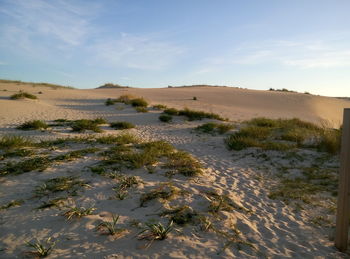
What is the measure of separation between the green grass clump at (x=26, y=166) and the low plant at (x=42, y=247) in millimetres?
2316

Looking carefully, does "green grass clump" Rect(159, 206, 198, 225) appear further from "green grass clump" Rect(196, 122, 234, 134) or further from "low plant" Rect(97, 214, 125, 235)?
"green grass clump" Rect(196, 122, 234, 134)

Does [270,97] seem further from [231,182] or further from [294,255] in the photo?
[294,255]

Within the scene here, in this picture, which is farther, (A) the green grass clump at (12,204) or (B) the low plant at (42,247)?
(A) the green grass clump at (12,204)

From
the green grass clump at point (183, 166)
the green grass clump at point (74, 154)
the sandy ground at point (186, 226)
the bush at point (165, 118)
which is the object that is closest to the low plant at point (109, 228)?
the sandy ground at point (186, 226)

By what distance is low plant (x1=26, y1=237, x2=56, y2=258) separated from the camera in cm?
270

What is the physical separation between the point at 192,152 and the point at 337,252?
4586 mm

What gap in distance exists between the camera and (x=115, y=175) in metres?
4.84

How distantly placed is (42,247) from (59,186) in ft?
5.18

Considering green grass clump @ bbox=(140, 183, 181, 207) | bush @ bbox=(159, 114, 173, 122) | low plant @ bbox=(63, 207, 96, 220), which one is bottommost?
low plant @ bbox=(63, 207, 96, 220)

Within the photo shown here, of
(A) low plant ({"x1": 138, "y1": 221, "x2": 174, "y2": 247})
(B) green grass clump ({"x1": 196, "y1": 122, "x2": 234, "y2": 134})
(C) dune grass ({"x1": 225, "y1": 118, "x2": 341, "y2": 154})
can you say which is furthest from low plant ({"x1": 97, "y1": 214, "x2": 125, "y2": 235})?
(B) green grass clump ({"x1": 196, "y1": 122, "x2": 234, "y2": 134})

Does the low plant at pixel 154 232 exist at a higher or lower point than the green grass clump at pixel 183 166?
lower

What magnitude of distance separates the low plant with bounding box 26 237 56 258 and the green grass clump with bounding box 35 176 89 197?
1.23 metres

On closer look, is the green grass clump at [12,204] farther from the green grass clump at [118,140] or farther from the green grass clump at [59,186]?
the green grass clump at [118,140]

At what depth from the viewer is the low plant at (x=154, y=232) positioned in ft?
10.00
